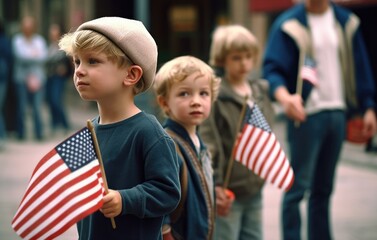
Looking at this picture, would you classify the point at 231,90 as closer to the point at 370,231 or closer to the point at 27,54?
the point at 370,231

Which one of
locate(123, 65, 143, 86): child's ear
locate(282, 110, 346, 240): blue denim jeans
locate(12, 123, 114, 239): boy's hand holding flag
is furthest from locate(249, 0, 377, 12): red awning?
locate(12, 123, 114, 239): boy's hand holding flag

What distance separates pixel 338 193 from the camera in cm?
848

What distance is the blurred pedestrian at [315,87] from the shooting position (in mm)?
5203

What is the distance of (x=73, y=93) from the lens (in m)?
24.0

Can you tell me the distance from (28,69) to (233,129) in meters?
9.25

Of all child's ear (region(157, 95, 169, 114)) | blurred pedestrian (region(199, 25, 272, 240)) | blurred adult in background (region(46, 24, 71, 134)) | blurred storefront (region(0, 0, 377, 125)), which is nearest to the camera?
child's ear (region(157, 95, 169, 114))

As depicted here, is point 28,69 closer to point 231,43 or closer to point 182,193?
point 231,43

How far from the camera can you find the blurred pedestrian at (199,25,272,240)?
4.42m

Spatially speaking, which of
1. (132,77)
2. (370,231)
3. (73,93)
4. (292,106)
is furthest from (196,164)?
(73,93)

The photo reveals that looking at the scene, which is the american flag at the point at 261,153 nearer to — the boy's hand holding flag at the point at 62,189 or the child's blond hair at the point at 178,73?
the child's blond hair at the point at 178,73

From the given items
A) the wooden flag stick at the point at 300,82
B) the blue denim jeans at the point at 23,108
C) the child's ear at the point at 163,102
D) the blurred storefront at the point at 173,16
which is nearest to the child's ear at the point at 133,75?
the child's ear at the point at 163,102

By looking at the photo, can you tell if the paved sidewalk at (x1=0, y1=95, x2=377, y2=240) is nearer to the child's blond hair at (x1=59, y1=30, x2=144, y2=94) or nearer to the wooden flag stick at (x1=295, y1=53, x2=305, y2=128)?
the child's blond hair at (x1=59, y1=30, x2=144, y2=94)

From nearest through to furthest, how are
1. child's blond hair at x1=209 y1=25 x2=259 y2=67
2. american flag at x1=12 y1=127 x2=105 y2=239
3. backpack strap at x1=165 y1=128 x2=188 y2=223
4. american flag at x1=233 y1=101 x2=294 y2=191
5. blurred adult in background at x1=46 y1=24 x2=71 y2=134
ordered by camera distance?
american flag at x1=12 y1=127 x2=105 y2=239 → backpack strap at x1=165 y1=128 x2=188 y2=223 → american flag at x1=233 y1=101 x2=294 y2=191 → child's blond hair at x1=209 y1=25 x2=259 y2=67 → blurred adult in background at x1=46 y1=24 x2=71 y2=134

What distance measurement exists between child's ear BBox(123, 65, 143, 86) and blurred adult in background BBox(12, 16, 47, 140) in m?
10.5
